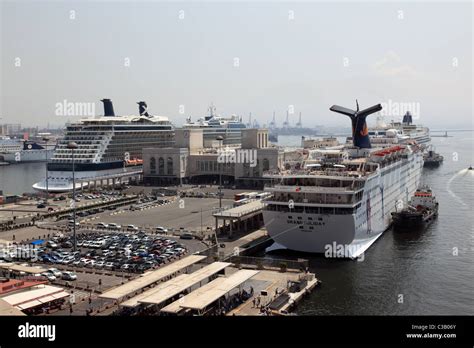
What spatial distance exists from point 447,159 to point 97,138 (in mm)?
69908

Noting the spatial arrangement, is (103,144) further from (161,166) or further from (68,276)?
(68,276)

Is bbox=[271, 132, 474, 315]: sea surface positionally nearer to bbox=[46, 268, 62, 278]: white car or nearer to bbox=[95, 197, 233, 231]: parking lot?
bbox=[95, 197, 233, 231]: parking lot

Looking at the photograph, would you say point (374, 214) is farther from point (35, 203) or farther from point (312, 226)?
point (35, 203)

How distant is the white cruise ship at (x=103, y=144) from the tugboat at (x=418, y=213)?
112 feet

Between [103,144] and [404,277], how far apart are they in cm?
4521

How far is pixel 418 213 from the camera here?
37188mm

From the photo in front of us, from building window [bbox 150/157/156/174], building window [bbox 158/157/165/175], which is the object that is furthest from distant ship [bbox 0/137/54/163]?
building window [bbox 158/157/165/175]

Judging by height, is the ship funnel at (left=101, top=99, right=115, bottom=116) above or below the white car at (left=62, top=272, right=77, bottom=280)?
above

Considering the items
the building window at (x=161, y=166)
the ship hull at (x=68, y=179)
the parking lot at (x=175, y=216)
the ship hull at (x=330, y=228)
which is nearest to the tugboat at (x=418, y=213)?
the ship hull at (x=330, y=228)

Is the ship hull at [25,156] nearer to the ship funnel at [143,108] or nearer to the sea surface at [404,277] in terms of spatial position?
the ship funnel at [143,108]

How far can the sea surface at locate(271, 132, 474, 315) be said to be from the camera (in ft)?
68.9

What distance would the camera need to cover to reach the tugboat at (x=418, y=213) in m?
36.8

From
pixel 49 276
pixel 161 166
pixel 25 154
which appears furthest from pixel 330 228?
pixel 25 154
